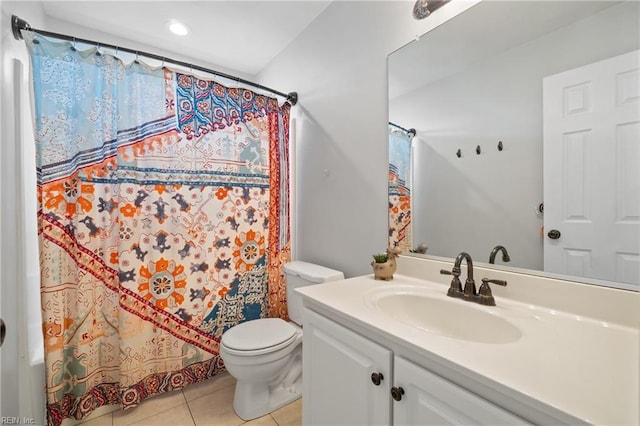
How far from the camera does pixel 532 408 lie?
1.70 ft

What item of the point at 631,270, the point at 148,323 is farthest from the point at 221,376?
the point at 631,270

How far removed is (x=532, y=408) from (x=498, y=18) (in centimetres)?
129

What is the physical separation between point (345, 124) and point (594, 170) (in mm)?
1178

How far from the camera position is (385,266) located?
51.1 inches

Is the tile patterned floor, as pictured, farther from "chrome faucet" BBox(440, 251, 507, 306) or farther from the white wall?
"chrome faucet" BBox(440, 251, 507, 306)

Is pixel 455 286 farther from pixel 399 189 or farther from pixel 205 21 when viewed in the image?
pixel 205 21

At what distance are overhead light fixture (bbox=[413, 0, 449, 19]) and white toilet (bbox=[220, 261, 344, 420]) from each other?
139 cm

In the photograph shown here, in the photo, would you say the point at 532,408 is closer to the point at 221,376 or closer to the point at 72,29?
the point at 221,376

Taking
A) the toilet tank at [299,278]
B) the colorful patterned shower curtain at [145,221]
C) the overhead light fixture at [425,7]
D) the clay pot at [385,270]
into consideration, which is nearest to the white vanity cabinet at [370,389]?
the clay pot at [385,270]

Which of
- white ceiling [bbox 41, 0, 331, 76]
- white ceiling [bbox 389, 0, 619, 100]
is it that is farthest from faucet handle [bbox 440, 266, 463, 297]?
white ceiling [bbox 41, 0, 331, 76]

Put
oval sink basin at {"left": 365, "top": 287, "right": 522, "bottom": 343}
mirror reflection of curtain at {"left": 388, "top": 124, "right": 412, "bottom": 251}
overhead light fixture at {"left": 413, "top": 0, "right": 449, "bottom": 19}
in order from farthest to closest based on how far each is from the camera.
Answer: mirror reflection of curtain at {"left": 388, "top": 124, "right": 412, "bottom": 251} → overhead light fixture at {"left": 413, "top": 0, "right": 449, "bottom": 19} → oval sink basin at {"left": 365, "top": 287, "right": 522, "bottom": 343}

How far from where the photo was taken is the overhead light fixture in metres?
1.21

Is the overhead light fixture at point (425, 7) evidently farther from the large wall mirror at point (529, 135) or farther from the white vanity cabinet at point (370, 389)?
the white vanity cabinet at point (370, 389)

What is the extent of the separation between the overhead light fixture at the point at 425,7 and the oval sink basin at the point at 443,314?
126 centimetres
